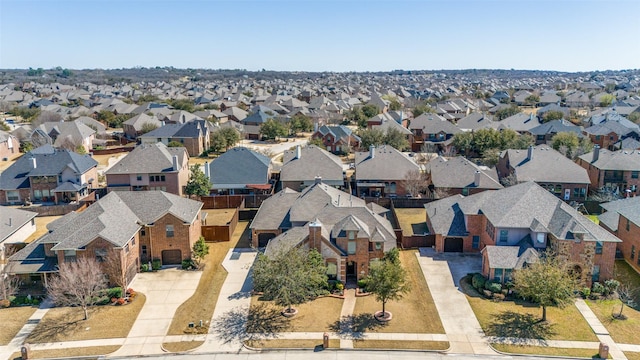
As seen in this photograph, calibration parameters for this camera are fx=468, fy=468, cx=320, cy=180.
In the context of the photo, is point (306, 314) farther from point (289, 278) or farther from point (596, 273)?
point (596, 273)

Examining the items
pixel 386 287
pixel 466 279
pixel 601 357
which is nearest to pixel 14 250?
pixel 386 287

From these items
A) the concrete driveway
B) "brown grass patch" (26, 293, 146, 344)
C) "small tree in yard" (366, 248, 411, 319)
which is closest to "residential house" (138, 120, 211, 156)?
the concrete driveway

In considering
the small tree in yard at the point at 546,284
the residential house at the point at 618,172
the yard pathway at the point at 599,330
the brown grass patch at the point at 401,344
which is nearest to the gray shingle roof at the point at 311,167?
the small tree in yard at the point at 546,284

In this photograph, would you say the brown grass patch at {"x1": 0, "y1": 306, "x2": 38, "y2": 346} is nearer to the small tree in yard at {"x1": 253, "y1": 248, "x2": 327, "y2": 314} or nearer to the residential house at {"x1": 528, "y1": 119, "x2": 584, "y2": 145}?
the small tree in yard at {"x1": 253, "y1": 248, "x2": 327, "y2": 314}

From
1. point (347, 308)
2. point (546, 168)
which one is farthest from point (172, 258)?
point (546, 168)

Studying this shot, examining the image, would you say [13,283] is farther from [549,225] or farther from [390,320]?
[549,225]

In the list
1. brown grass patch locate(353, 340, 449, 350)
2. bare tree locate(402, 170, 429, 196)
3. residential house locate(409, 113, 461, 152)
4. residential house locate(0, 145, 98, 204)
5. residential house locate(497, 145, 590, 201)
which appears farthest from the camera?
residential house locate(409, 113, 461, 152)

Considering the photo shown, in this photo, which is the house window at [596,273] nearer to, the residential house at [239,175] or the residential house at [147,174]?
the residential house at [239,175]
